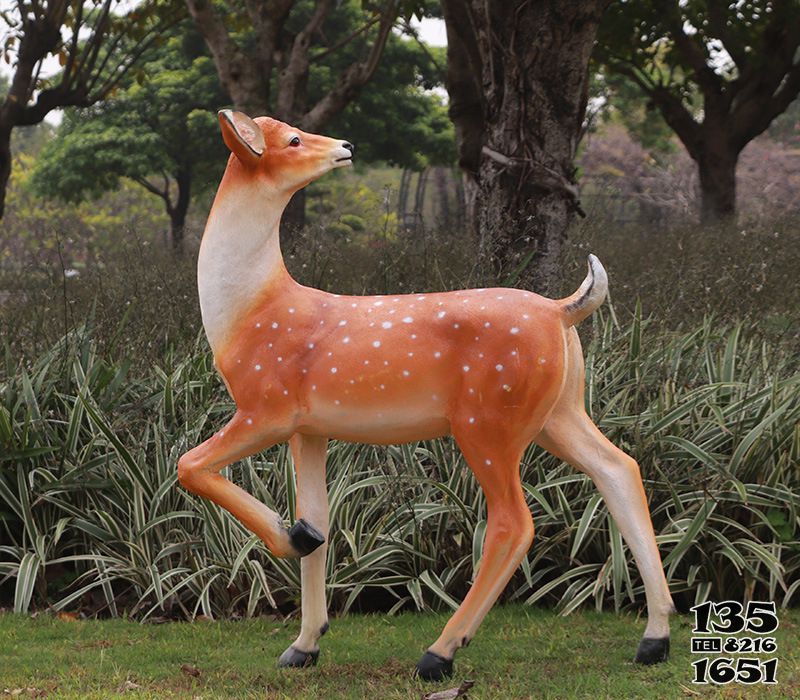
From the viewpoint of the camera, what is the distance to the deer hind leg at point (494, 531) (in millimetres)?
3230

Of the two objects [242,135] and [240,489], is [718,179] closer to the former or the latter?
[242,135]

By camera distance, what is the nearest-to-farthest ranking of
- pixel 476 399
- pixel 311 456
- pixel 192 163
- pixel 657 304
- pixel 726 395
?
pixel 476 399 → pixel 311 456 → pixel 726 395 → pixel 657 304 → pixel 192 163

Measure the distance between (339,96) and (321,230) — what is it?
12.8 feet

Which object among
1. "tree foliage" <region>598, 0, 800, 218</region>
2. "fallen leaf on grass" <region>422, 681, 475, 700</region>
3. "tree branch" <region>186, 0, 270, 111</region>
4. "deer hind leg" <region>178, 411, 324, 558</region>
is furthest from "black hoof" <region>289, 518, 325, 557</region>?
"tree foliage" <region>598, 0, 800, 218</region>

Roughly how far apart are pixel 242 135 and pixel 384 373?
2.80ft

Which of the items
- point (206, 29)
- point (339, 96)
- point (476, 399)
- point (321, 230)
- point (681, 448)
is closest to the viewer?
point (476, 399)

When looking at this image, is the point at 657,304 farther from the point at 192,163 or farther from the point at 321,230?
the point at 192,163

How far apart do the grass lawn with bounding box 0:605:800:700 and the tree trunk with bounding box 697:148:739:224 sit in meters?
11.8

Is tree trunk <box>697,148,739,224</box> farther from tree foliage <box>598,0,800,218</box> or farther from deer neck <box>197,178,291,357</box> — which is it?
deer neck <box>197,178,291,357</box>

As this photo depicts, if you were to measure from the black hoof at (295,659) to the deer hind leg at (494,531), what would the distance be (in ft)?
1.70

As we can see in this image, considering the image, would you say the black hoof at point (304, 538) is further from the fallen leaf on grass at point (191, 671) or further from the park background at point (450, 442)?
the park background at point (450, 442)

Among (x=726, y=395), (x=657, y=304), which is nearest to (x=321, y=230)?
(x=657, y=304)

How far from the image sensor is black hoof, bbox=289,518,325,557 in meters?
3.24

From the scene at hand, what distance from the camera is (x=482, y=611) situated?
327 centimetres
